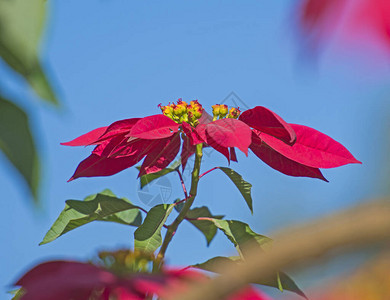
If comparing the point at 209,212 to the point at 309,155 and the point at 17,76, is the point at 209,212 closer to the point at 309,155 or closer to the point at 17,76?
the point at 309,155

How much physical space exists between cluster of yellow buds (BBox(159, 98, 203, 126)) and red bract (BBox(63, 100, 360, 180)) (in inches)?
1.9

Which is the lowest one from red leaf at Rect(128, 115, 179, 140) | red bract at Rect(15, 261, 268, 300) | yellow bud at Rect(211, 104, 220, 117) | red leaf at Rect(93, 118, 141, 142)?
red bract at Rect(15, 261, 268, 300)

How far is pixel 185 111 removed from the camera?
67 cm

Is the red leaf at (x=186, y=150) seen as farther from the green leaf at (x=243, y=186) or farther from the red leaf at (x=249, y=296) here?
the red leaf at (x=249, y=296)

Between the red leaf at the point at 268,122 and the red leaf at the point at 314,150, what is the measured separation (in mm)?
10

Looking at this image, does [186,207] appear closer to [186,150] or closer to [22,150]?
[186,150]

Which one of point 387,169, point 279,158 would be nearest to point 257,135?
point 279,158

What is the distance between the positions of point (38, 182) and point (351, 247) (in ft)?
0.33

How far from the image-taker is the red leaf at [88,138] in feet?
1.85

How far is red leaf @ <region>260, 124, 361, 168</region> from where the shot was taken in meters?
0.56

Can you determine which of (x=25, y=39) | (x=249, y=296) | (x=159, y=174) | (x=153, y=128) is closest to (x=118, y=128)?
(x=153, y=128)

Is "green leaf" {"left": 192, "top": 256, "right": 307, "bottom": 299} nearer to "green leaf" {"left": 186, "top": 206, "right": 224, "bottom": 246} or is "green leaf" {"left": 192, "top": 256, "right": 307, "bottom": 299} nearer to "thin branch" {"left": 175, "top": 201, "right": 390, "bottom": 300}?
"green leaf" {"left": 186, "top": 206, "right": 224, "bottom": 246}

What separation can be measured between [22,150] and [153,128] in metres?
0.37

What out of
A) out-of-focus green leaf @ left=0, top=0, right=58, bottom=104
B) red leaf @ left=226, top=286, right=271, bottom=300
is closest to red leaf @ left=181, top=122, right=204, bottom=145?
red leaf @ left=226, top=286, right=271, bottom=300
